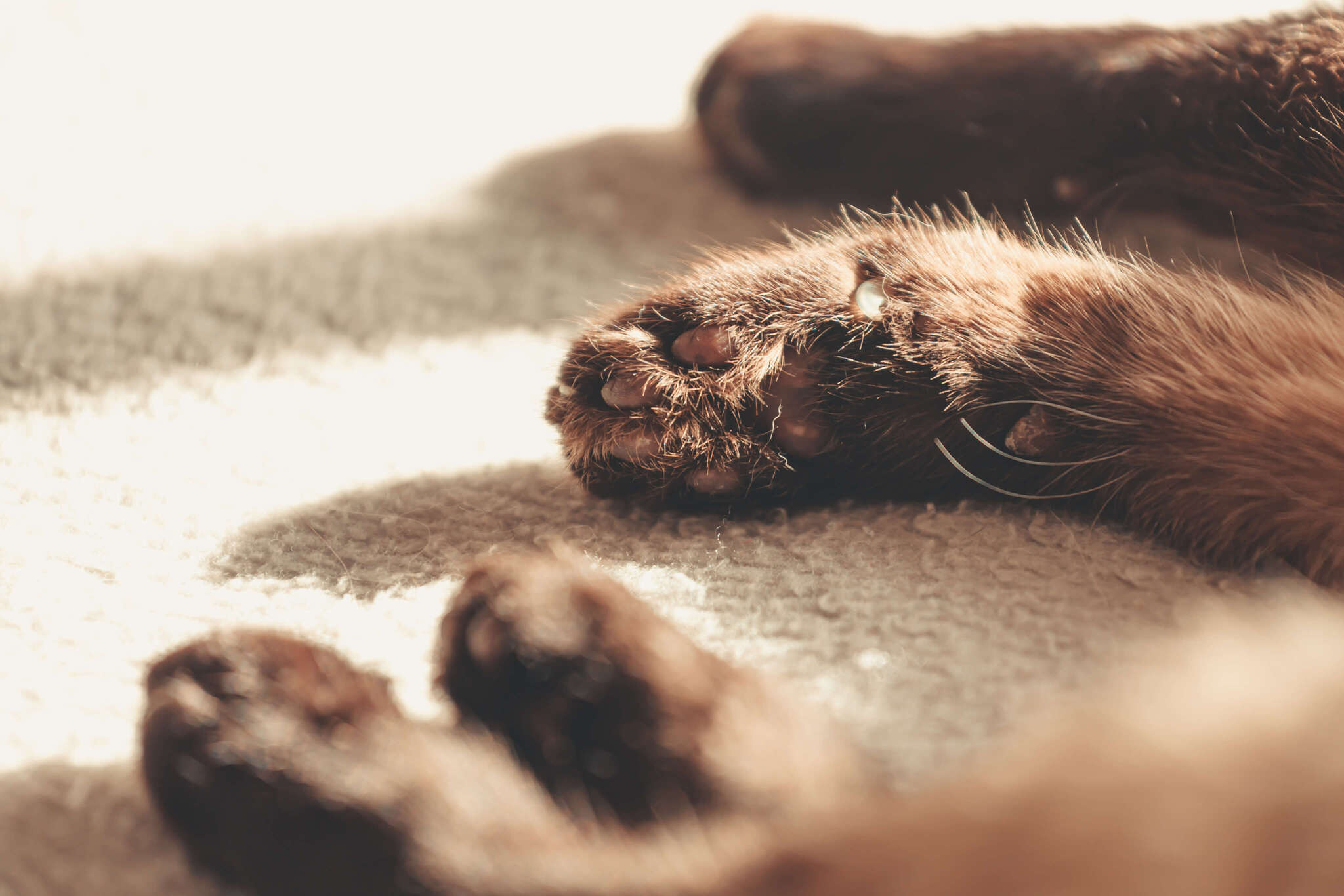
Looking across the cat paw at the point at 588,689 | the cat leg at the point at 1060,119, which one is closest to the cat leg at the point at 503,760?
the cat paw at the point at 588,689

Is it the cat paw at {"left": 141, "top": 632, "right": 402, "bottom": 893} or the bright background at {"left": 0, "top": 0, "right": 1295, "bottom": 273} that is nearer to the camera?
the cat paw at {"left": 141, "top": 632, "right": 402, "bottom": 893}

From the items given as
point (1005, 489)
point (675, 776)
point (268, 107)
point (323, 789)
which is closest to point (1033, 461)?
point (1005, 489)

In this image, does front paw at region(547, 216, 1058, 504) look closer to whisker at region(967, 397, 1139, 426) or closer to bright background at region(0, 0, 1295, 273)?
whisker at region(967, 397, 1139, 426)

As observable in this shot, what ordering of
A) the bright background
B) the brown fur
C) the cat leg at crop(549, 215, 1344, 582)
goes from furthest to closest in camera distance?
the bright background
the cat leg at crop(549, 215, 1344, 582)
the brown fur

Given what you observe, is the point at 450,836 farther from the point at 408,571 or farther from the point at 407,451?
the point at 407,451

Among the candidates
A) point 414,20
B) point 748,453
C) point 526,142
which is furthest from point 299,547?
point 414,20

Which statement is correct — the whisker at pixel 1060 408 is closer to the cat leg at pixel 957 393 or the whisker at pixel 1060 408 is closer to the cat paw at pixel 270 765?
the cat leg at pixel 957 393

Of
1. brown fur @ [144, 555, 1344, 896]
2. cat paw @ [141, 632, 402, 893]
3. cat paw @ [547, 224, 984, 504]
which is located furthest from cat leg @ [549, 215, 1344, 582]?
cat paw @ [141, 632, 402, 893]

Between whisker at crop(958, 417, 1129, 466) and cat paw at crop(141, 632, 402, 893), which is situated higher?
whisker at crop(958, 417, 1129, 466)
